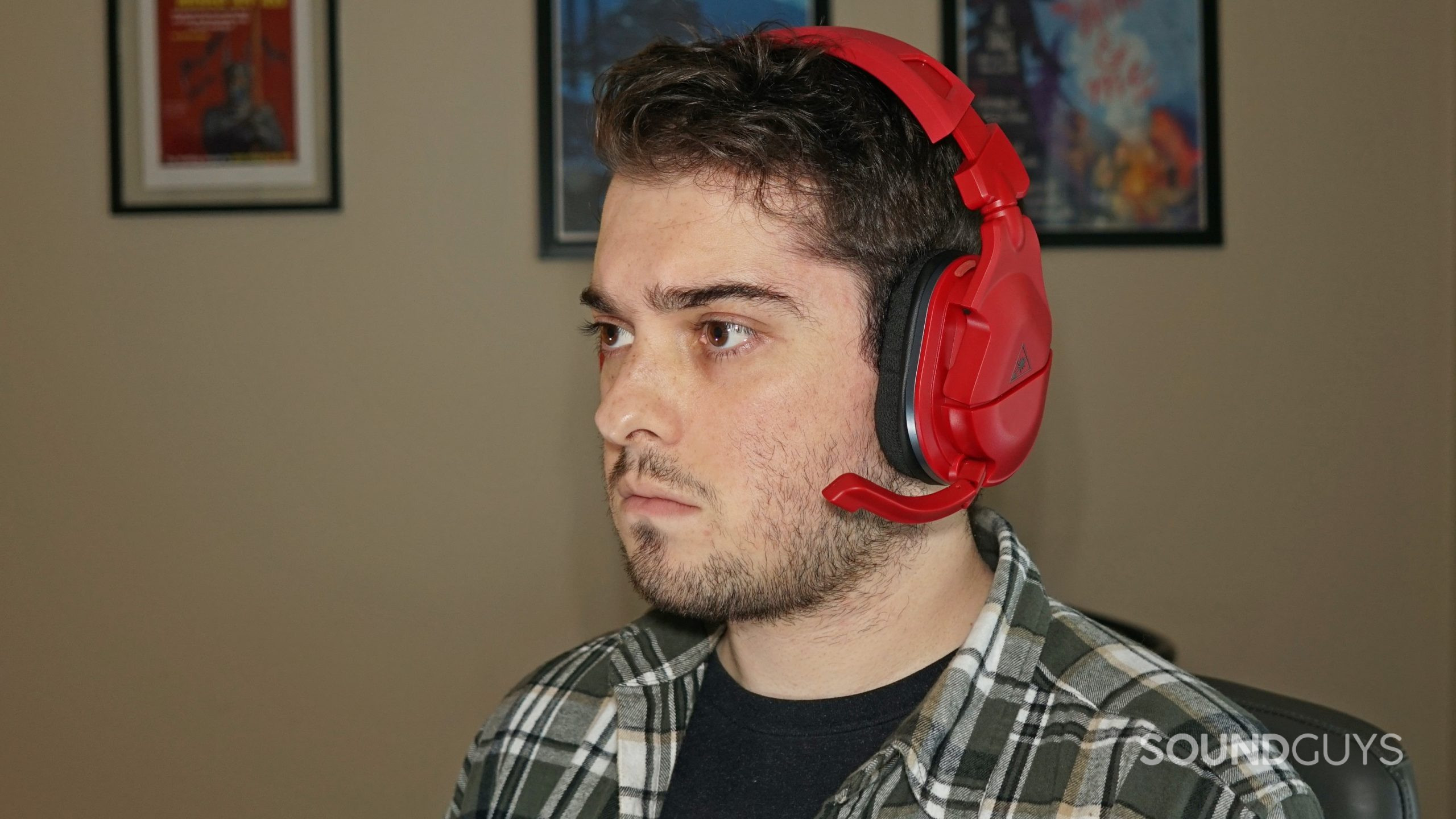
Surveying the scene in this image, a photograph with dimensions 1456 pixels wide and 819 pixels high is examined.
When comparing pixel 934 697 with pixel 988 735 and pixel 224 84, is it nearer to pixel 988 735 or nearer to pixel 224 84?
pixel 988 735

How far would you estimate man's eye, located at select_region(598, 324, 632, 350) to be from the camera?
1.29 metres

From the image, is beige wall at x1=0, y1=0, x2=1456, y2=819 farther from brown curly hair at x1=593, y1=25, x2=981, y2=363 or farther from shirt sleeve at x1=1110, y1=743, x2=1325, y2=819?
shirt sleeve at x1=1110, y1=743, x2=1325, y2=819

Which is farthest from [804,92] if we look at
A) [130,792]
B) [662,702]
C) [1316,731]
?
[130,792]

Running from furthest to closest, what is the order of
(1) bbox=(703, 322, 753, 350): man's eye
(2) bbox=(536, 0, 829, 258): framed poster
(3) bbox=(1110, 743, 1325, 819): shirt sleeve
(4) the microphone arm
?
(2) bbox=(536, 0, 829, 258): framed poster < (1) bbox=(703, 322, 753, 350): man's eye < (4) the microphone arm < (3) bbox=(1110, 743, 1325, 819): shirt sleeve

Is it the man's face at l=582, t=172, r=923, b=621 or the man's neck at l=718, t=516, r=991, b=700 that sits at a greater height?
the man's face at l=582, t=172, r=923, b=621

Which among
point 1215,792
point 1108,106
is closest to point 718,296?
point 1215,792

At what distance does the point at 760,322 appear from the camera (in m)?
1.18

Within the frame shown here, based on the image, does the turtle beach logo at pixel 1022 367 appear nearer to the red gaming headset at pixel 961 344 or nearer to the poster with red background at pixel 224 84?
the red gaming headset at pixel 961 344

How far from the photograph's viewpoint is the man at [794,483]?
113 cm

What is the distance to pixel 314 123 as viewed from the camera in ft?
8.23

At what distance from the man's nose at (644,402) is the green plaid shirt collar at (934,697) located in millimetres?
291

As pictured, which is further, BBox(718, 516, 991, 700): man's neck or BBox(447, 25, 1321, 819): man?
BBox(718, 516, 991, 700): man's neck

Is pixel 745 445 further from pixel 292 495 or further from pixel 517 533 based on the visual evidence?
pixel 292 495

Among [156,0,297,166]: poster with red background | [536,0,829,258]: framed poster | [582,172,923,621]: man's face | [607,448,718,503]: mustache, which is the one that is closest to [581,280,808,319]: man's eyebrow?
[582,172,923,621]: man's face
